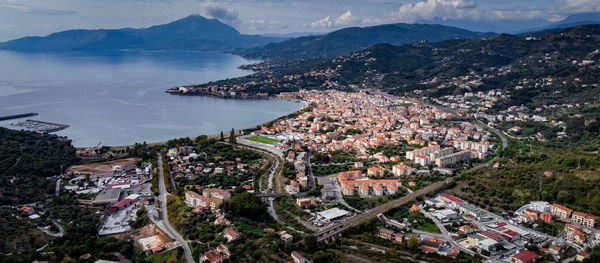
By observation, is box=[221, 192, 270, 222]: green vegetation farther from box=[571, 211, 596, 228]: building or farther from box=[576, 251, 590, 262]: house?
box=[571, 211, 596, 228]: building

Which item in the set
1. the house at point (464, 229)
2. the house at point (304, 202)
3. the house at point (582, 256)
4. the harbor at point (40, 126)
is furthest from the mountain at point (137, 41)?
the house at point (582, 256)

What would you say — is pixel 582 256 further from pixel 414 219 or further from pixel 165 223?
pixel 165 223

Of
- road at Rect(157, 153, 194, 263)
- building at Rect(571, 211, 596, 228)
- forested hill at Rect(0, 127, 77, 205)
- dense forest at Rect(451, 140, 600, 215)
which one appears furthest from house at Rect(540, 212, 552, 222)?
forested hill at Rect(0, 127, 77, 205)

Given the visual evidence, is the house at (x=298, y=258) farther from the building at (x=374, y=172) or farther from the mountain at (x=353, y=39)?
the mountain at (x=353, y=39)

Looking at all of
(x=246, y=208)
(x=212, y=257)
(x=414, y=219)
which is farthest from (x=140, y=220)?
(x=414, y=219)

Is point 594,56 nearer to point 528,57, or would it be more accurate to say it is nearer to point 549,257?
point 528,57

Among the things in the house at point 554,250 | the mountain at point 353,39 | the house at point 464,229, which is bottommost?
the house at point 554,250
